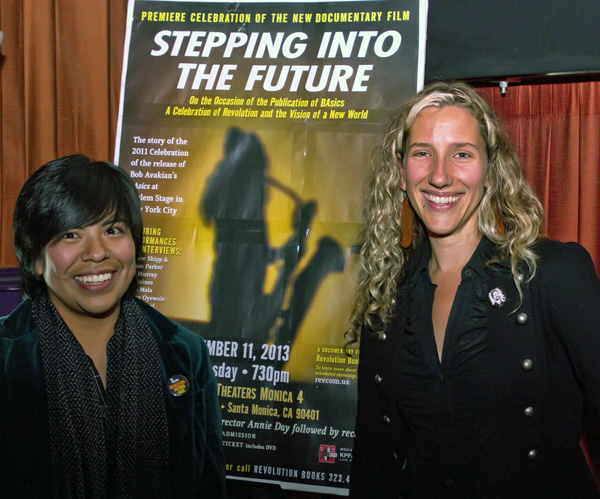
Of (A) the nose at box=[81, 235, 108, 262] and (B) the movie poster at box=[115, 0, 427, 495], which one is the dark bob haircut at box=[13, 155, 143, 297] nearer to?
(A) the nose at box=[81, 235, 108, 262]

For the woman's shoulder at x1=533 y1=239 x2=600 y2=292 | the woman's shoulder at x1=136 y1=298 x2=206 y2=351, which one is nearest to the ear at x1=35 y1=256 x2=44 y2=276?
the woman's shoulder at x1=136 y1=298 x2=206 y2=351

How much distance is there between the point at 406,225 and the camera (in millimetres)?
1932

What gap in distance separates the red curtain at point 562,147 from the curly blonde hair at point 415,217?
624 mm

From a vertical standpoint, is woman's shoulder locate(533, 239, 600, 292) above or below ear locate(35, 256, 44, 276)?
above

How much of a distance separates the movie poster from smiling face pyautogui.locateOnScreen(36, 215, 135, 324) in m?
0.50

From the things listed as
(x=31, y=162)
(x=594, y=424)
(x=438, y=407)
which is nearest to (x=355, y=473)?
(x=438, y=407)

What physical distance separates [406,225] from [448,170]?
1.03 ft

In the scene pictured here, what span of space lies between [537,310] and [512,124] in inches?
40.5

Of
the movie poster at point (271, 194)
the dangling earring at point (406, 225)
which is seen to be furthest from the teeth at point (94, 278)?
the dangling earring at point (406, 225)

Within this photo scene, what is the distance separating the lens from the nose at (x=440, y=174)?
1.64 meters

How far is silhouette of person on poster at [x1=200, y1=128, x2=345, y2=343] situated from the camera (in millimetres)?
2189

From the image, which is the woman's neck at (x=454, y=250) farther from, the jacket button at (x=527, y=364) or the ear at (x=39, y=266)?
the ear at (x=39, y=266)

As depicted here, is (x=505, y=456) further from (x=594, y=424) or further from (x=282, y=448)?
(x=282, y=448)

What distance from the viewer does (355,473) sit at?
1.83 meters
